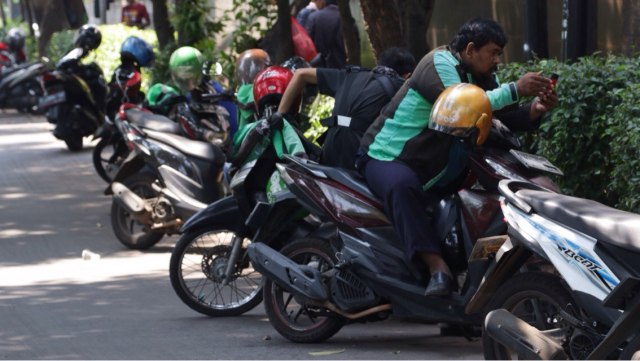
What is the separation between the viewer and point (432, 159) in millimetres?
7156

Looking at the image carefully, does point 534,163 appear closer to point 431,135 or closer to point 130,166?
point 431,135

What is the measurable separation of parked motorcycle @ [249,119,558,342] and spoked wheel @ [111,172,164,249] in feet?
12.2

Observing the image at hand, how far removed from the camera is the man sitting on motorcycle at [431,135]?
6.89m

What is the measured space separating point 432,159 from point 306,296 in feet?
3.45

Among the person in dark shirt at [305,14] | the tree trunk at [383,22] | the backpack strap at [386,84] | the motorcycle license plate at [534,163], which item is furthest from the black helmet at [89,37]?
the motorcycle license plate at [534,163]

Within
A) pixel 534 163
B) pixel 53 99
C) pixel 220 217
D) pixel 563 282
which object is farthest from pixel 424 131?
pixel 53 99

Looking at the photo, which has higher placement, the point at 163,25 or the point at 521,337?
the point at 521,337

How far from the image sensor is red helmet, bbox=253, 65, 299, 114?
8.77 meters

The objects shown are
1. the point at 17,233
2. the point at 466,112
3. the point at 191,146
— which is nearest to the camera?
the point at 466,112

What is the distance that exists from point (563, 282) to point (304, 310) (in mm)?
2317

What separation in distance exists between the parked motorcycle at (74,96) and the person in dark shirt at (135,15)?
10723mm

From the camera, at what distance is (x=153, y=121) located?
11672 mm

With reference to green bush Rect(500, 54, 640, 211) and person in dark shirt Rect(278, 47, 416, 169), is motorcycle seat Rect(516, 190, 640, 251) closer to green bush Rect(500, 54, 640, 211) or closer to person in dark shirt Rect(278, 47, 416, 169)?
person in dark shirt Rect(278, 47, 416, 169)

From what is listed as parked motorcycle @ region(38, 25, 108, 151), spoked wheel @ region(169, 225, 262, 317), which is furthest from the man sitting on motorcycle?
parked motorcycle @ region(38, 25, 108, 151)
